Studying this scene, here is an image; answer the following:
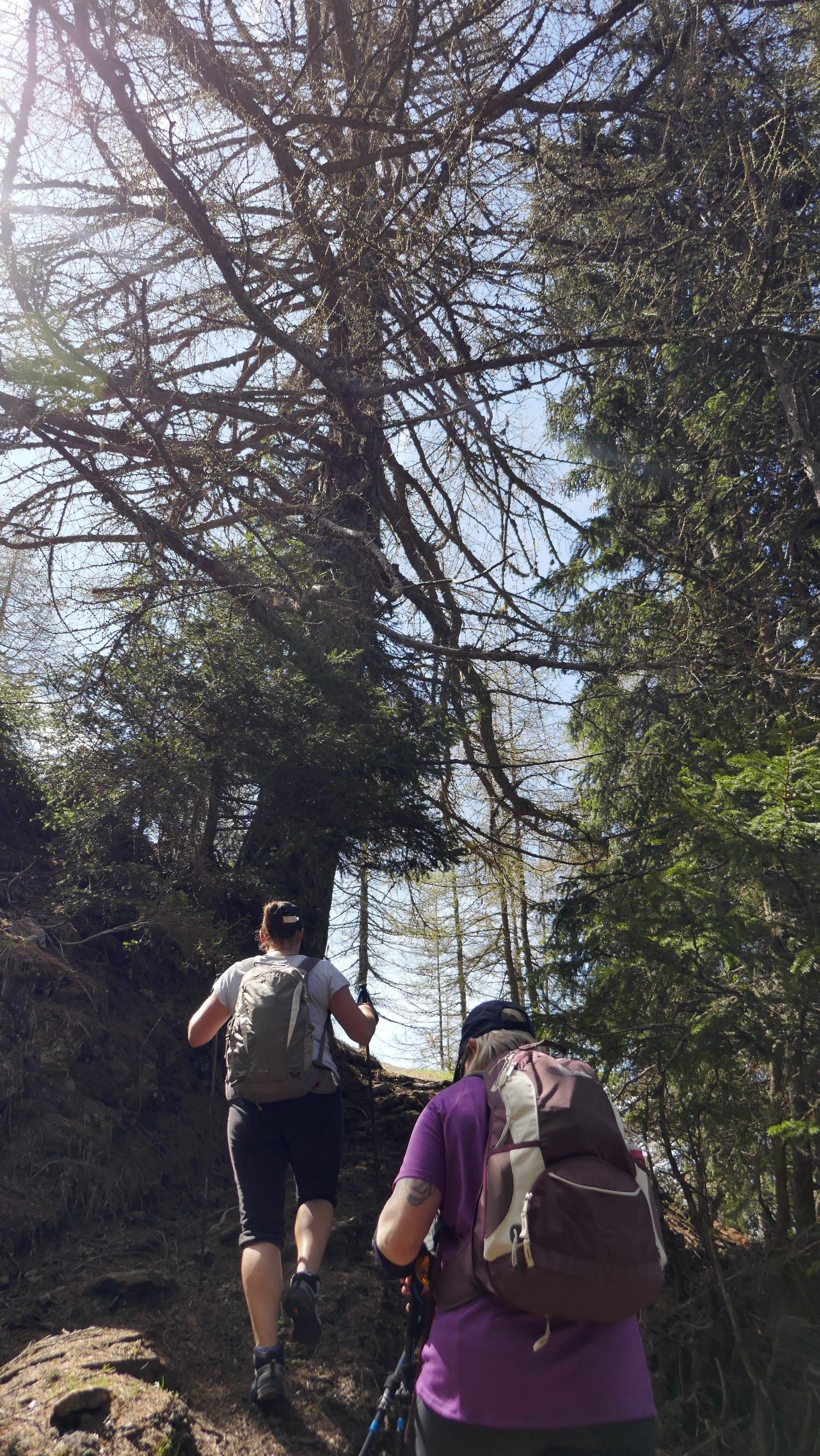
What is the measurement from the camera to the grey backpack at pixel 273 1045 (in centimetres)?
360

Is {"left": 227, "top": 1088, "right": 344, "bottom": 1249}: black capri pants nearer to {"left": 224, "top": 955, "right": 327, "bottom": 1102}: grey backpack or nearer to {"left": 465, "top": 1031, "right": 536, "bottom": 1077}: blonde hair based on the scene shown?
{"left": 224, "top": 955, "right": 327, "bottom": 1102}: grey backpack

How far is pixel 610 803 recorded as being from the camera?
22.4 feet

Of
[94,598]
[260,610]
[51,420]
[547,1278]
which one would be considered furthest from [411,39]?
[547,1278]

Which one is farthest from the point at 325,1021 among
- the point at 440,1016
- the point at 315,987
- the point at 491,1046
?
the point at 440,1016

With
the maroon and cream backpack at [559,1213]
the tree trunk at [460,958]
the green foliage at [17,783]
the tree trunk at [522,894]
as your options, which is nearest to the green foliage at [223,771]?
the green foliage at [17,783]

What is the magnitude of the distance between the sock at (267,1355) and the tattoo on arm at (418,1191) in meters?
1.74

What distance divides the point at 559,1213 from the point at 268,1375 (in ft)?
7.09

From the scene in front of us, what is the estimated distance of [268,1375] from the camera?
3.33 m

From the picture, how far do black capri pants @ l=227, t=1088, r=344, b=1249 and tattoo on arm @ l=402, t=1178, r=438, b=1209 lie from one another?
1.61 m

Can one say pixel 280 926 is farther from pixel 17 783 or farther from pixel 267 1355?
pixel 17 783

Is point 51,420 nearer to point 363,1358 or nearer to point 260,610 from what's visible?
point 260,610

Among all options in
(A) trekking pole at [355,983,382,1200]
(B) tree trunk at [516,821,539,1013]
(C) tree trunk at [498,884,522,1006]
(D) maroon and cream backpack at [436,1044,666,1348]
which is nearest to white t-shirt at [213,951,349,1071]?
(A) trekking pole at [355,983,382,1200]

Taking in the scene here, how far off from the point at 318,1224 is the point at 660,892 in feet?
7.13

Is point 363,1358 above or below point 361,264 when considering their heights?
below
